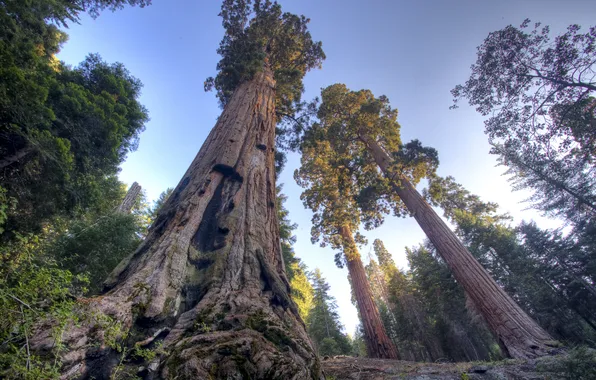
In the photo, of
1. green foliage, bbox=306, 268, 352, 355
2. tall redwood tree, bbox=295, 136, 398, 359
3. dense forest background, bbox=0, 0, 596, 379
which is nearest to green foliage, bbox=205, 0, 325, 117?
dense forest background, bbox=0, 0, 596, 379

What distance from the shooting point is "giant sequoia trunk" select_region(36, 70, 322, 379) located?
1507 millimetres

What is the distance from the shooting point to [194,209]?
3.34 meters

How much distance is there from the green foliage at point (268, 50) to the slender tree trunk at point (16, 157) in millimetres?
5195

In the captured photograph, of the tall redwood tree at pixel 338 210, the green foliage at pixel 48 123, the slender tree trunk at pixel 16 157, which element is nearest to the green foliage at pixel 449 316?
the tall redwood tree at pixel 338 210

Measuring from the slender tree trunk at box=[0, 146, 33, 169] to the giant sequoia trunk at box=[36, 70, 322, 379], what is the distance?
16.0 ft

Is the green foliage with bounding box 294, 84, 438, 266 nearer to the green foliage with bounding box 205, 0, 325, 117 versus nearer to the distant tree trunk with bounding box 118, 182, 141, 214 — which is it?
the green foliage with bounding box 205, 0, 325, 117

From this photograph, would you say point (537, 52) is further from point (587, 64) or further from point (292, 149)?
point (292, 149)

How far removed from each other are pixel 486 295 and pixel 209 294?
6375 mm

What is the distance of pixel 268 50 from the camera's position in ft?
36.2

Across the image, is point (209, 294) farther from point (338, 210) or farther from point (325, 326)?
point (325, 326)

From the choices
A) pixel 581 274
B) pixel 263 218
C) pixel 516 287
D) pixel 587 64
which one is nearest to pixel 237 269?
pixel 263 218

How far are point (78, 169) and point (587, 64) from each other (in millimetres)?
15683

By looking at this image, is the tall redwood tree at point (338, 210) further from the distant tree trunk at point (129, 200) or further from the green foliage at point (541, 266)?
the distant tree trunk at point (129, 200)

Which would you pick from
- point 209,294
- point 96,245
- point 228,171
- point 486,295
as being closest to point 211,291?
point 209,294
